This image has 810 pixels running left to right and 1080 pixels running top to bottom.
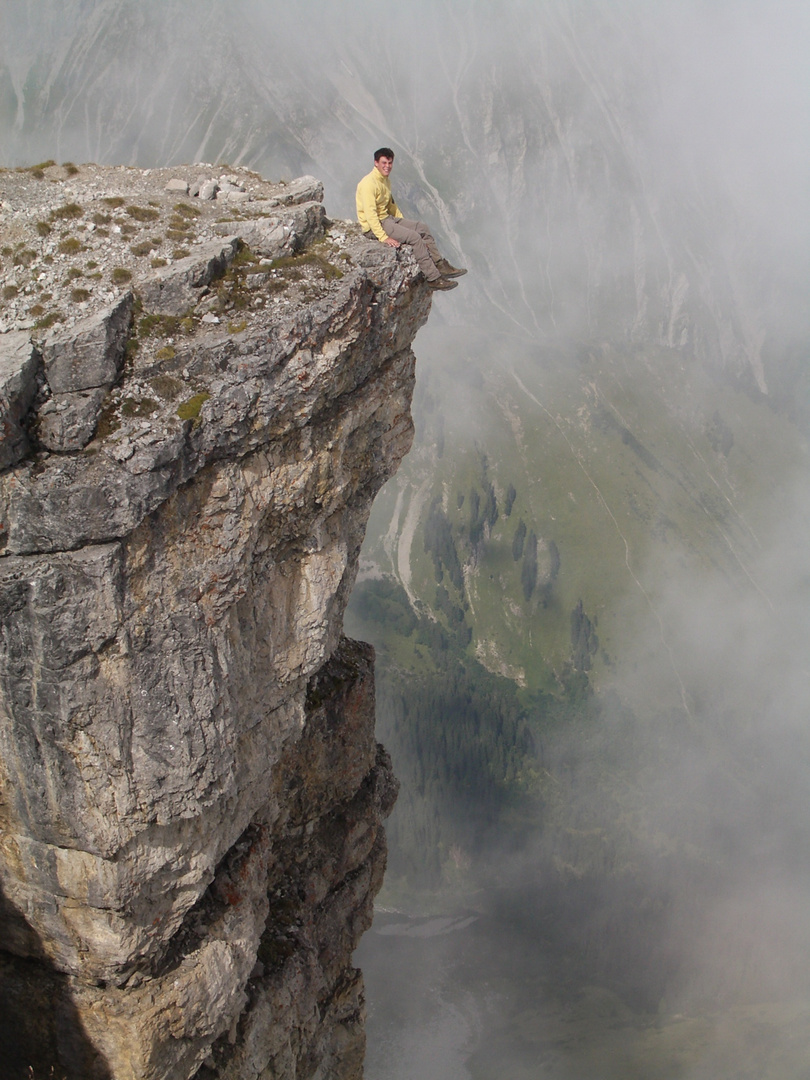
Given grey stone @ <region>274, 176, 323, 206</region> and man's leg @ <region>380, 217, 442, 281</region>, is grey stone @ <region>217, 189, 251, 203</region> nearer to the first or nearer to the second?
grey stone @ <region>274, 176, 323, 206</region>

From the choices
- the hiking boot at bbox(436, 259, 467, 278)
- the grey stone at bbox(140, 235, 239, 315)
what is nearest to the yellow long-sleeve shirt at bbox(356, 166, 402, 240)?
the hiking boot at bbox(436, 259, 467, 278)

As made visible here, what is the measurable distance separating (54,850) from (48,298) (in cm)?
1569

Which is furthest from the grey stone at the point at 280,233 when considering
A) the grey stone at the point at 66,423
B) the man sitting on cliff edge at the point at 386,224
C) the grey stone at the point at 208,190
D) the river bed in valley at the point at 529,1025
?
the river bed in valley at the point at 529,1025

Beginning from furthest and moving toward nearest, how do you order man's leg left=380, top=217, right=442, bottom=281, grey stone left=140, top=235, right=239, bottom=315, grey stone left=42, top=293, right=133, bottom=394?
man's leg left=380, top=217, right=442, bottom=281 → grey stone left=140, top=235, right=239, bottom=315 → grey stone left=42, top=293, right=133, bottom=394

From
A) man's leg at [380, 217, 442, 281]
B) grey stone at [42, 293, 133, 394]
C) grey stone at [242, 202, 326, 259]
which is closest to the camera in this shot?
grey stone at [42, 293, 133, 394]

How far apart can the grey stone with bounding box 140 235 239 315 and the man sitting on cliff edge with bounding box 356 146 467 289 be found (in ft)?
20.1

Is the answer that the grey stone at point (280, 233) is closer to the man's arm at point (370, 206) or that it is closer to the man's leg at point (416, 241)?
the man's arm at point (370, 206)

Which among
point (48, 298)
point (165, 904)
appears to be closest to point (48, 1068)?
point (165, 904)

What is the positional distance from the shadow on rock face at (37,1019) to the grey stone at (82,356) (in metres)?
16.0

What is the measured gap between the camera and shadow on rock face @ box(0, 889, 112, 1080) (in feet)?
87.2

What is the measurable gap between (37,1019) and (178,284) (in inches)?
905

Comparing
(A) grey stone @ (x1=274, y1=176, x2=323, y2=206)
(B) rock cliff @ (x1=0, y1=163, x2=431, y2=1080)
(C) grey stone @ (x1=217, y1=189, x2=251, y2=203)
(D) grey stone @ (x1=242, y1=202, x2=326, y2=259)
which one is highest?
(A) grey stone @ (x1=274, y1=176, x2=323, y2=206)

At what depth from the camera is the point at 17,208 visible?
2770 centimetres

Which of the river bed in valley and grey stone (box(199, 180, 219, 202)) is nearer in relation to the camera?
grey stone (box(199, 180, 219, 202))
